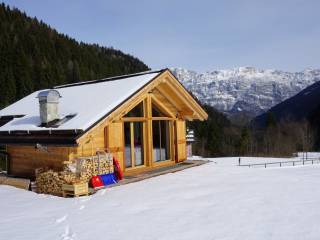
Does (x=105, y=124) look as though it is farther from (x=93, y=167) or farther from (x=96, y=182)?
(x=96, y=182)

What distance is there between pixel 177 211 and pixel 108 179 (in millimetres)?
4604

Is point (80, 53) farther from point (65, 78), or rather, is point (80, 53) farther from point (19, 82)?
point (19, 82)

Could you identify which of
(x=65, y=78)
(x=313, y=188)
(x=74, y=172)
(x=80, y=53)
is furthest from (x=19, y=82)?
(x=313, y=188)

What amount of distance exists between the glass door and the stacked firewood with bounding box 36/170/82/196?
3.24 meters

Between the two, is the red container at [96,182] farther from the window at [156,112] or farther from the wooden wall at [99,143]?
the window at [156,112]

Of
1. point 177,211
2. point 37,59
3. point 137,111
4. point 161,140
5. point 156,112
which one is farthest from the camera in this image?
point 37,59

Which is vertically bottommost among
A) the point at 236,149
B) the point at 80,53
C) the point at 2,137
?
the point at 236,149

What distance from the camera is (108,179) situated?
12.8 metres

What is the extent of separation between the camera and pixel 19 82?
200 ft

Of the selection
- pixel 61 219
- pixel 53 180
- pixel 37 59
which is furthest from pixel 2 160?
pixel 37 59

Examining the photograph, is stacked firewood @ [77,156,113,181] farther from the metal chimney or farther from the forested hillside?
the forested hillside

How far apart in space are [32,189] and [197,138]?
196 ft

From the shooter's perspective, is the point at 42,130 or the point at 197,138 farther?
the point at 197,138

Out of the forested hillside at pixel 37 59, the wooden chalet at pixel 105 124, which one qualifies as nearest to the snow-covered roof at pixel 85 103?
the wooden chalet at pixel 105 124
